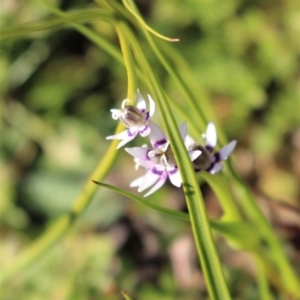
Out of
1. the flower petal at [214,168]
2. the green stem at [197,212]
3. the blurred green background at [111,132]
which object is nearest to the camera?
the green stem at [197,212]

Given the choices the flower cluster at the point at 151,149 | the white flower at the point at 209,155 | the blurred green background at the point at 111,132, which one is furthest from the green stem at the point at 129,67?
the blurred green background at the point at 111,132

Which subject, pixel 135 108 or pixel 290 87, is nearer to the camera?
pixel 135 108

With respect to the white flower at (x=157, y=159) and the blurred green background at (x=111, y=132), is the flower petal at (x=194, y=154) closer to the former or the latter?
the white flower at (x=157, y=159)

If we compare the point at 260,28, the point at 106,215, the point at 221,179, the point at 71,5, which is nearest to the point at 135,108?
the point at 221,179

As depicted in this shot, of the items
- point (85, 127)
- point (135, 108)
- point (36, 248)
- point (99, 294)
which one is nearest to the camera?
point (135, 108)

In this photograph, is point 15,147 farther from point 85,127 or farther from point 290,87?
point 290,87

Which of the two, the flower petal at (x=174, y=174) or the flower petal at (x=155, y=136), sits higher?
the flower petal at (x=155, y=136)

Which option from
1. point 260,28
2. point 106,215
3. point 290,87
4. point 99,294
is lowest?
point 99,294

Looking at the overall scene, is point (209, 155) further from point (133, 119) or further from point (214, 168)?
point (133, 119)
